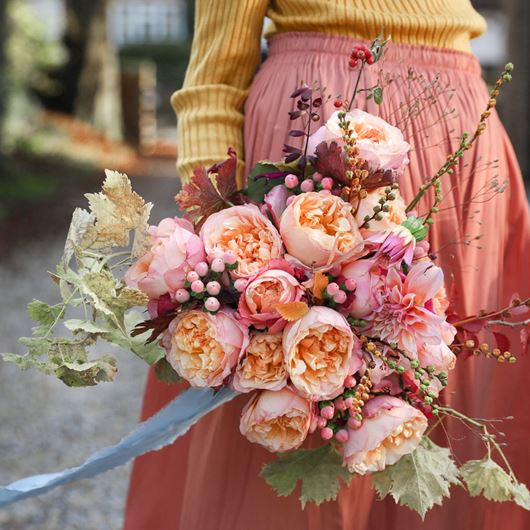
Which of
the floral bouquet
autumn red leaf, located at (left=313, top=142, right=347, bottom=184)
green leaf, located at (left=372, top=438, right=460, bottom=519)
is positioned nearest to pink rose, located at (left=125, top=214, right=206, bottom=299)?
the floral bouquet

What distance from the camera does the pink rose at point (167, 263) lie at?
1313 millimetres

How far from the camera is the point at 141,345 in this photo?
1408mm

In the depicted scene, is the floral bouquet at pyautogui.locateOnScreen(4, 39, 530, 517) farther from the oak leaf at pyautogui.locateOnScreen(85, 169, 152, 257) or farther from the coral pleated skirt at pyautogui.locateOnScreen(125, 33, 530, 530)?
the coral pleated skirt at pyautogui.locateOnScreen(125, 33, 530, 530)

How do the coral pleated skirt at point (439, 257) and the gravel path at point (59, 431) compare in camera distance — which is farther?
the gravel path at point (59, 431)

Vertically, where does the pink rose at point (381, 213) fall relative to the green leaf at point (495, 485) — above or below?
above

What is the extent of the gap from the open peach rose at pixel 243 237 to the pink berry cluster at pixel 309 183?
0.07m

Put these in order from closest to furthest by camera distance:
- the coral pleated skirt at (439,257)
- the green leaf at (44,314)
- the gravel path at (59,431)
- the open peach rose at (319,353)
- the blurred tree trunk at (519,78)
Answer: the open peach rose at (319,353), the green leaf at (44,314), the coral pleated skirt at (439,257), the gravel path at (59,431), the blurred tree trunk at (519,78)

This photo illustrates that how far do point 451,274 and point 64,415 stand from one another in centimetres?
297

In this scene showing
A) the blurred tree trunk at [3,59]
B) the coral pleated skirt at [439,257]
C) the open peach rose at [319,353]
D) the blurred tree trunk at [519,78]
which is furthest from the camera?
the blurred tree trunk at [519,78]

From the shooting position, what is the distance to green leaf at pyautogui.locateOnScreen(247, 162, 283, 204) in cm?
142

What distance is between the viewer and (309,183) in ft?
4.45

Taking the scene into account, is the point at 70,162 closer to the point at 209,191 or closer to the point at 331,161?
the point at 209,191

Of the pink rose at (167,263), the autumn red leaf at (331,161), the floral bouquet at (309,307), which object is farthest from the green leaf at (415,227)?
the pink rose at (167,263)

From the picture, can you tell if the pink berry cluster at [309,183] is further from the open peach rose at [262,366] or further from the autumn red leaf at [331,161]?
the open peach rose at [262,366]
